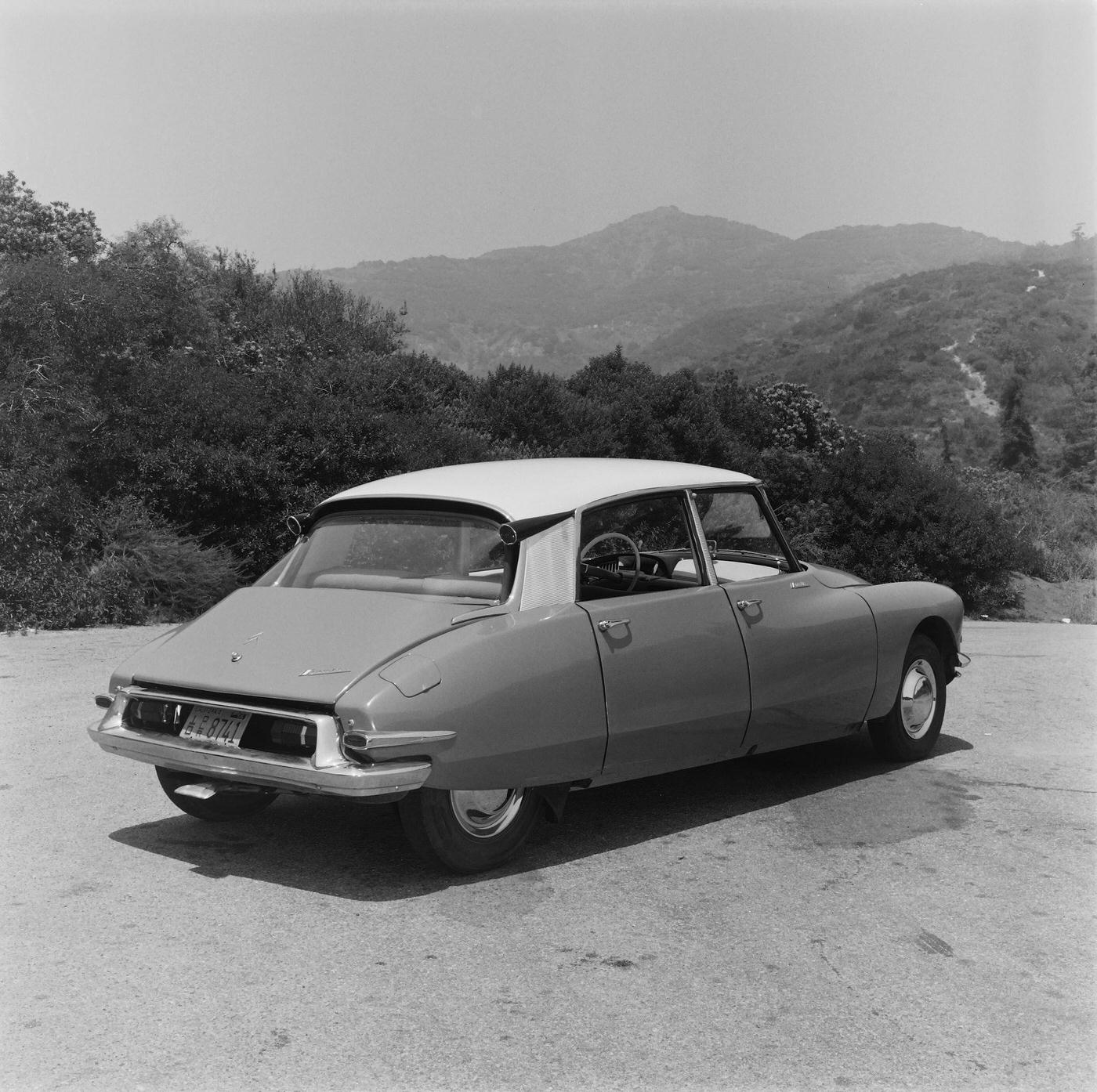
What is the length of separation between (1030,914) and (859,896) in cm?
60

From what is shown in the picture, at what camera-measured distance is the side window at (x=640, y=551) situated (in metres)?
5.90

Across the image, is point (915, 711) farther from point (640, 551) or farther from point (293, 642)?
point (293, 642)

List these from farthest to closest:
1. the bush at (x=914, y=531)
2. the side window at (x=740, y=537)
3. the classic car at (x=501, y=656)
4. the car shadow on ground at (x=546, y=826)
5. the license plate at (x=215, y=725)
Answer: the bush at (x=914, y=531) < the side window at (x=740, y=537) < the car shadow on ground at (x=546, y=826) < the license plate at (x=215, y=725) < the classic car at (x=501, y=656)

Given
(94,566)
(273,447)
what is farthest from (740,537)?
(273,447)

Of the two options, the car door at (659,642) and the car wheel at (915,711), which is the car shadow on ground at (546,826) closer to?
the car wheel at (915,711)

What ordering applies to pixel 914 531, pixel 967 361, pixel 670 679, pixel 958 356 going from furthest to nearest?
pixel 958 356 < pixel 967 361 < pixel 914 531 < pixel 670 679

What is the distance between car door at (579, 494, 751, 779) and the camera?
5.38 m

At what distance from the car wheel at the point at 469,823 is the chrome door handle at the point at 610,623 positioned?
706mm

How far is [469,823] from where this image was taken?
502 centimetres

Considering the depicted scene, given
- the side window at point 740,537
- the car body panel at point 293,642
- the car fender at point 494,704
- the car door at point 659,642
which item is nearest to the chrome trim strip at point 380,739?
the car fender at point 494,704

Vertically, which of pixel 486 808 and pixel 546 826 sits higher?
pixel 486 808

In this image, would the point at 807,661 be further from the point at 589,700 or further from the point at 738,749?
the point at 589,700

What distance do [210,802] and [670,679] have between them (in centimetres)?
211

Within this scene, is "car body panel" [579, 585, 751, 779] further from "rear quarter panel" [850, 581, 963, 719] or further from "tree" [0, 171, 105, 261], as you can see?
"tree" [0, 171, 105, 261]
